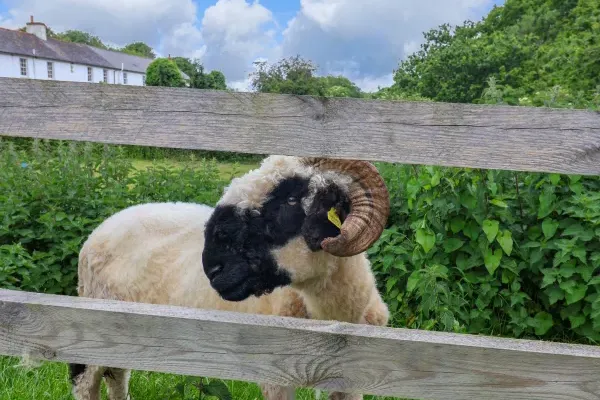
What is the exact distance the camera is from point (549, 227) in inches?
177

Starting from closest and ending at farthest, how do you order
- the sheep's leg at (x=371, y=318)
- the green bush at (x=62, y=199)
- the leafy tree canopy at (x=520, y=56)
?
the sheep's leg at (x=371, y=318) → the green bush at (x=62, y=199) → the leafy tree canopy at (x=520, y=56)

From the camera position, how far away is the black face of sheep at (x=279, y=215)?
2697 millimetres

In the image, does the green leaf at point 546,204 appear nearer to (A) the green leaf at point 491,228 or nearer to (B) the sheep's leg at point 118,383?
(A) the green leaf at point 491,228

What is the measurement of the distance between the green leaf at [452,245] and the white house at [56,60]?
49.1m

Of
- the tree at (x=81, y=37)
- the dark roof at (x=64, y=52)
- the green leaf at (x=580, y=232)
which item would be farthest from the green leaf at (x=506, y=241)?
Answer: the tree at (x=81, y=37)

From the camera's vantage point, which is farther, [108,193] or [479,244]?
[108,193]

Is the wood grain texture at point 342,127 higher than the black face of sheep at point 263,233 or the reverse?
higher

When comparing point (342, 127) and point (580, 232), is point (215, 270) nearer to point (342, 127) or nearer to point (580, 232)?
point (342, 127)

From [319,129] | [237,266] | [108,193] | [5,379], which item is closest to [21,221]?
[108,193]

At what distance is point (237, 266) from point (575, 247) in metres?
2.86

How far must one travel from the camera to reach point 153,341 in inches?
73.4

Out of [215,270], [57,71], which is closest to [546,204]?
A: [215,270]

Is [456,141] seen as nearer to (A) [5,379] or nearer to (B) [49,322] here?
(B) [49,322]

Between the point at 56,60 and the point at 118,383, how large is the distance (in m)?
66.3
